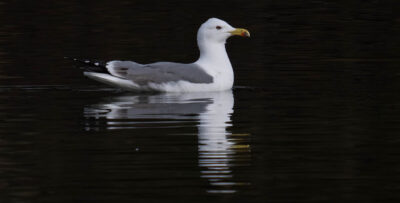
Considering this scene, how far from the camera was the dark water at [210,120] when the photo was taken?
27.5 feet

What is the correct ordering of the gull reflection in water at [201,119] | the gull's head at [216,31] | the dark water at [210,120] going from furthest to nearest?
the gull's head at [216,31]
the gull reflection in water at [201,119]
the dark water at [210,120]

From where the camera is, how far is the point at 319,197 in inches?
309

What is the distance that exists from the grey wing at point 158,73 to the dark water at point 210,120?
0.78ft

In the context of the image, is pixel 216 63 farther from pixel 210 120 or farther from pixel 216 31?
pixel 210 120

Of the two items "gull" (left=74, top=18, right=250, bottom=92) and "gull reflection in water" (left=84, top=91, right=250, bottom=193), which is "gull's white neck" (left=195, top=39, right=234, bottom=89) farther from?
"gull reflection in water" (left=84, top=91, right=250, bottom=193)

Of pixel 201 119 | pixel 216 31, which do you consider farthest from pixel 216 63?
pixel 201 119

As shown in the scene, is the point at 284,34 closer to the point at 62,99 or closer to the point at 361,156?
the point at 62,99

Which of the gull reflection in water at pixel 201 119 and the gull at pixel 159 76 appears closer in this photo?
the gull reflection in water at pixel 201 119

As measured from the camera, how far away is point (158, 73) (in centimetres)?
1465

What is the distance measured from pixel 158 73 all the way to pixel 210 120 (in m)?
2.78

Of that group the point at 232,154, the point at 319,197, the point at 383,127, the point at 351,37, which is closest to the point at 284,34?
the point at 351,37

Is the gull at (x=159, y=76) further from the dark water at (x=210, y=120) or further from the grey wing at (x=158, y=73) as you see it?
the dark water at (x=210, y=120)

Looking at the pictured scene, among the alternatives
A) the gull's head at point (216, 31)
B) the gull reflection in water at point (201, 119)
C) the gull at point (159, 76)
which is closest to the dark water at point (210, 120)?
the gull reflection in water at point (201, 119)

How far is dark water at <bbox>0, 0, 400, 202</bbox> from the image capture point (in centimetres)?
838
